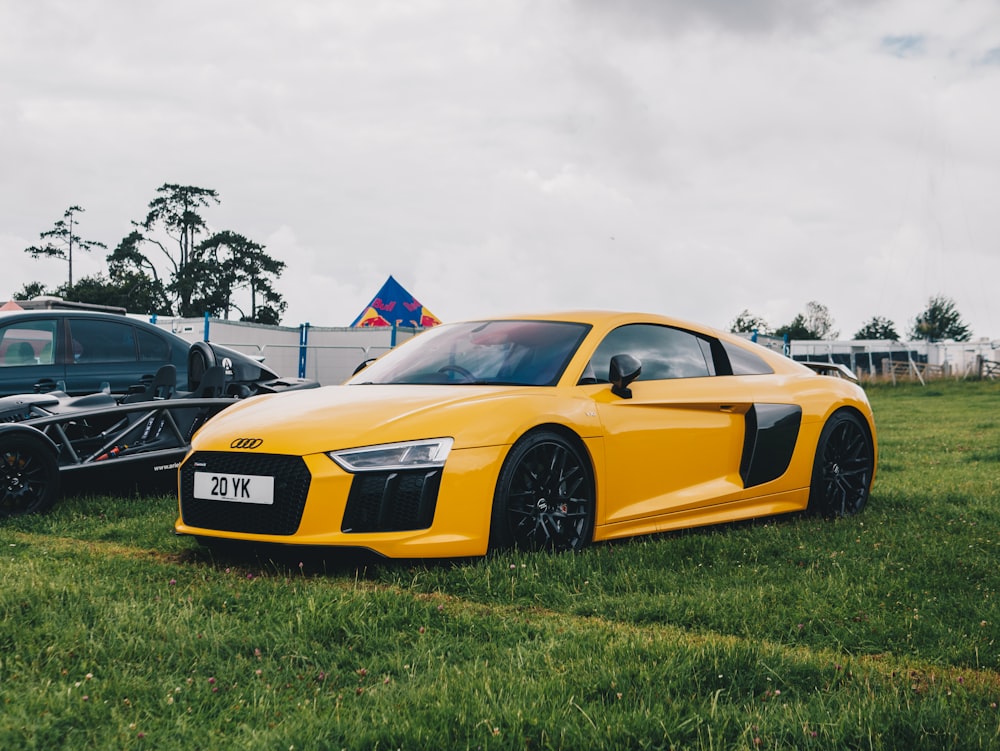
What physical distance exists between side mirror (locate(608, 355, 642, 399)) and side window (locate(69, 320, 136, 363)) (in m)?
5.45

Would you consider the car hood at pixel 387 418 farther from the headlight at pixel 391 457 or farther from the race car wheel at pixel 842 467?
the race car wheel at pixel 842 467

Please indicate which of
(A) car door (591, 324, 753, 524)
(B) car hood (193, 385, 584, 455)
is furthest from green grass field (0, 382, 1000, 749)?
(B) car hood (193, 385, 584, 455)

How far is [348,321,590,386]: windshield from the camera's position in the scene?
570 centimetres

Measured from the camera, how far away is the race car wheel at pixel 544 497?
4.97m

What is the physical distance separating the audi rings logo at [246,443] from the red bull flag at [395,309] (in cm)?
2263

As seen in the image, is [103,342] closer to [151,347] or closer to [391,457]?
[151,347]

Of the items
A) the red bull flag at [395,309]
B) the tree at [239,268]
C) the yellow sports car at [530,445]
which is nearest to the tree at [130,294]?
the tree at [239,268]

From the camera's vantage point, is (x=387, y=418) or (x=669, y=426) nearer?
(x=387, y=418)

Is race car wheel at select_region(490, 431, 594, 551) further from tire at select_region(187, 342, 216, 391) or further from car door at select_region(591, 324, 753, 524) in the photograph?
tire at select_region(187, 342, 216, 391)

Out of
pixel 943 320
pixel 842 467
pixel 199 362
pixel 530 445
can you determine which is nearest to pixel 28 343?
pixel 199 362

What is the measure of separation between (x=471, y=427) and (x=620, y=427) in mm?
1019

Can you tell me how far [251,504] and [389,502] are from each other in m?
0.69

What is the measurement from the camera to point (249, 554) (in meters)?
5.34

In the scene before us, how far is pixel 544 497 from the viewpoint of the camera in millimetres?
5195
